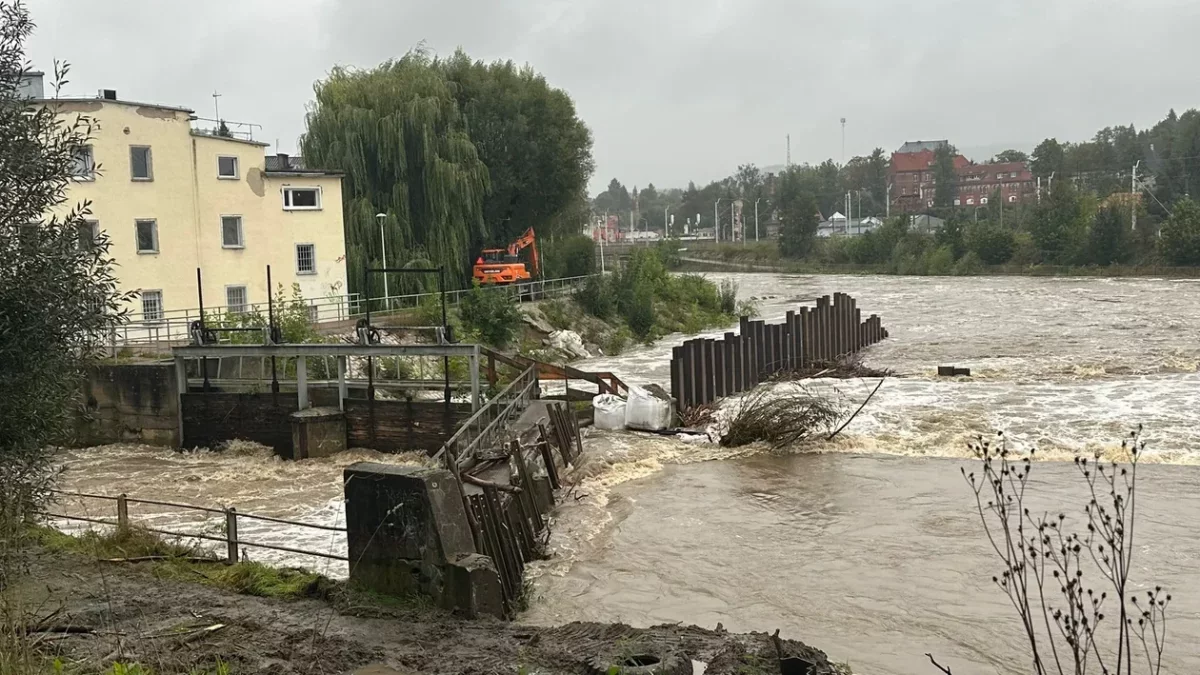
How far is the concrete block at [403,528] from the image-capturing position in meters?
11.0

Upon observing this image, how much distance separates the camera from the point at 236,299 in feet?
133

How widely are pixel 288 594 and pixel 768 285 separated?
8379 centimetres

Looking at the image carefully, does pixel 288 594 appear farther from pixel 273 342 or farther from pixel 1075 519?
pixel 273 342

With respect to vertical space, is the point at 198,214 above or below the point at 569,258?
above

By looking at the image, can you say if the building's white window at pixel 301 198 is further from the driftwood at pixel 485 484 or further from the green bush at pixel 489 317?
the driftwood at pixel 485 484

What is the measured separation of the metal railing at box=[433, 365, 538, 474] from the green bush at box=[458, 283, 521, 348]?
14.4 metres

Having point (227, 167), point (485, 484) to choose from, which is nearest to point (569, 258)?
point (227, 167)

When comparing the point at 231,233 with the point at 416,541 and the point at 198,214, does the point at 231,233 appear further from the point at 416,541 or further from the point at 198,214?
the point at 416,541

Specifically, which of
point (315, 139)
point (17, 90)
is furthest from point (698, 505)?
point (315, 139)

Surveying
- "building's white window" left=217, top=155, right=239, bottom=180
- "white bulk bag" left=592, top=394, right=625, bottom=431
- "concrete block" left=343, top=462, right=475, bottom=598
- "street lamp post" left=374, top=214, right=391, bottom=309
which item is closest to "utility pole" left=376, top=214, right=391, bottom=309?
"street lamp post" left=374, top=214, right=391, bottom=309

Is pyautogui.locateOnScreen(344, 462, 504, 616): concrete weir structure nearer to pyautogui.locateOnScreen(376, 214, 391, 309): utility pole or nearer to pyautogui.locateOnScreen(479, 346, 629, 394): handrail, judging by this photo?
pyautogui.locateOnScreen(479, 346, 629, 394): handrail

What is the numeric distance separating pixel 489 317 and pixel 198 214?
10.7m

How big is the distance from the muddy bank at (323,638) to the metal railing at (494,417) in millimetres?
3646

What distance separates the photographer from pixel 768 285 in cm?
9325
